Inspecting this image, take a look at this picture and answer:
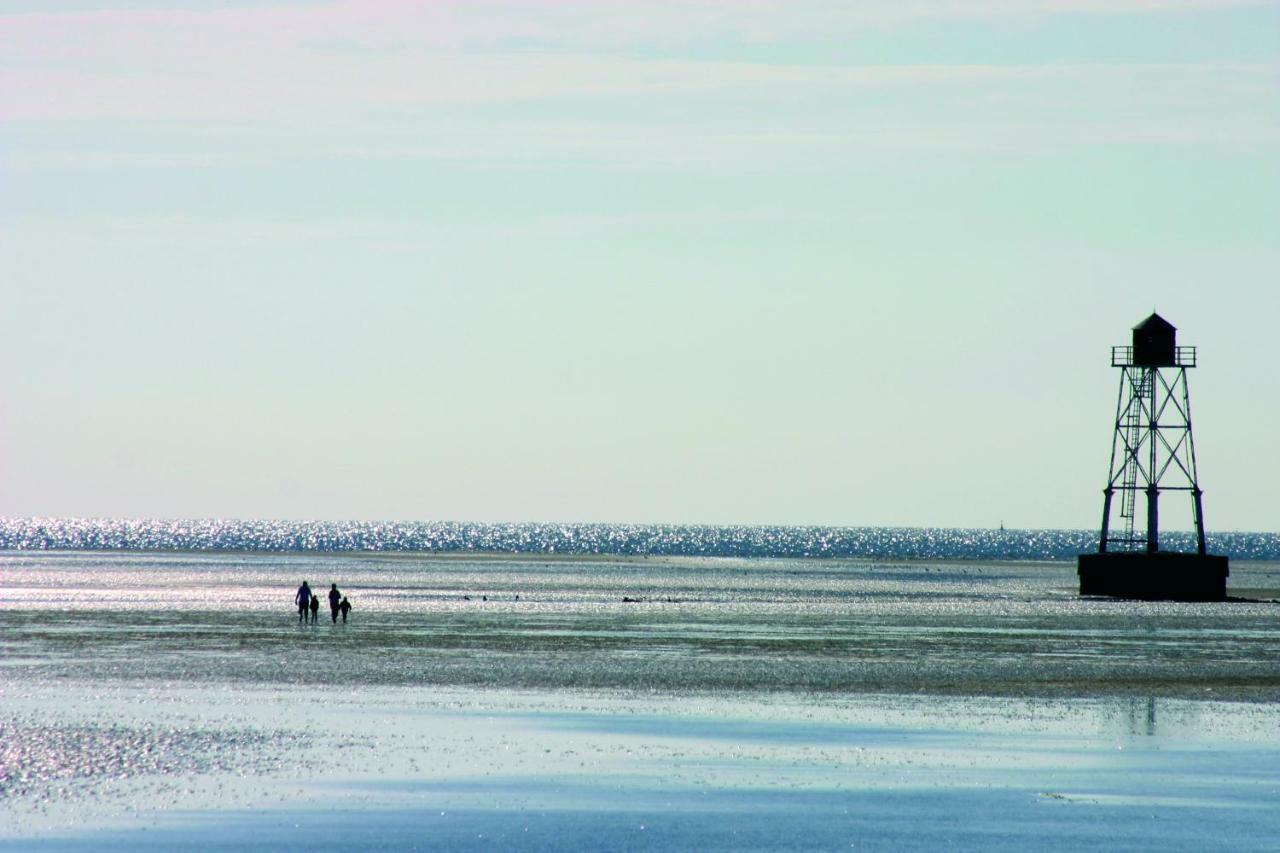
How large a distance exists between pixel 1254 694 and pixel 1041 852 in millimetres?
20343

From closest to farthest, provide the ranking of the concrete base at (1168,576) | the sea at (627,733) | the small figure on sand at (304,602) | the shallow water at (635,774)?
the shallow water at (635,774), the sea at (627,733), the small figure on sand at (304,602), the concrete base at (1168,576)

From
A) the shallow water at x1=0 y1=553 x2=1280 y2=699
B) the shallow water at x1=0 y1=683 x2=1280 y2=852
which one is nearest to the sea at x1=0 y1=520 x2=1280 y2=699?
the shallow water at x1=0 y1=553 x2=1280 y2=699

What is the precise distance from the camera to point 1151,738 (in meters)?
31.2

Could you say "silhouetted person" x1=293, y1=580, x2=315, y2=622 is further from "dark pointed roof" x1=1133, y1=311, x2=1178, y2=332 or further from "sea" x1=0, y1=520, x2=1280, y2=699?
"dark pointed roof" x1=1133, y1=311, x2=1178, y2=332

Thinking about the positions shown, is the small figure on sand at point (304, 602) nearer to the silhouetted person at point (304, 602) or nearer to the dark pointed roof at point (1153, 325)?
the silhouetted person at point (304, 602)

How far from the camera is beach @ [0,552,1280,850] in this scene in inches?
880

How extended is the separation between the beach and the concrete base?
20736mm

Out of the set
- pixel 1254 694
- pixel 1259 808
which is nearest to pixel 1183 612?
pixel 1254 694

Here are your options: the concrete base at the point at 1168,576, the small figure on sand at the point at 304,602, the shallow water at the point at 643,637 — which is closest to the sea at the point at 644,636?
the shallow water at the point at 643,637

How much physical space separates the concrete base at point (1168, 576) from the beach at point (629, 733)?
2074 centimetres

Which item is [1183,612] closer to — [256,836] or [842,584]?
[842,584]

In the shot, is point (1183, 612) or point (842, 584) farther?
point (842, 584)

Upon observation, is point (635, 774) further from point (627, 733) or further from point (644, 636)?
point (644, 636)

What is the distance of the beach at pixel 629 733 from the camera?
880 inches
